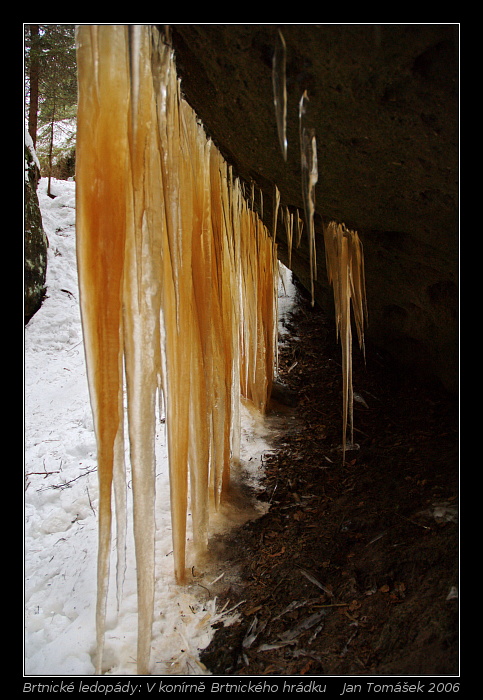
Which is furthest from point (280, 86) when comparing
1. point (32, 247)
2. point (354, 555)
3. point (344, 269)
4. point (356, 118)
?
point (32, 247)

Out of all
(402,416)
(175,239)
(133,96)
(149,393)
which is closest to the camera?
(133,96)

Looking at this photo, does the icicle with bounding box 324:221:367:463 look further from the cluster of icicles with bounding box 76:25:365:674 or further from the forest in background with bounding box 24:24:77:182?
the forest in background with bounding box 24:24:77:182

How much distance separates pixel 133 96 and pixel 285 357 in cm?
516

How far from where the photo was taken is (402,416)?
4637mm

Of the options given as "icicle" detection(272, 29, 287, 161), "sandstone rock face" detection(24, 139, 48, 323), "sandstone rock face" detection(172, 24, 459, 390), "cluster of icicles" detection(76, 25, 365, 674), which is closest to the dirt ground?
"cluster of icicles" detection(76, 25, 365, 674)

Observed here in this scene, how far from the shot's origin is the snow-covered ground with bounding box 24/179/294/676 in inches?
83.0

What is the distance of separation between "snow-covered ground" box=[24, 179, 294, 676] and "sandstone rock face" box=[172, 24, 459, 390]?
2590 millimetres

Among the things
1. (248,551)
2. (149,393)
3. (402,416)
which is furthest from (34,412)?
(402,416)

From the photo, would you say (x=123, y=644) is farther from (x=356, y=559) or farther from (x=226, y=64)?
(x=226, y=64)

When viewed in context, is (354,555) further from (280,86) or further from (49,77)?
(49,77)

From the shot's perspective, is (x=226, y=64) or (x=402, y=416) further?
(x=402, y=416)

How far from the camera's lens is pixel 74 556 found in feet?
9.27

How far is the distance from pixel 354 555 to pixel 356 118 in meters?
2.58

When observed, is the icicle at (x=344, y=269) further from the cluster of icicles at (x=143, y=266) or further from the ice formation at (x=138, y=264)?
the ice formation at (x=138, y=264)
